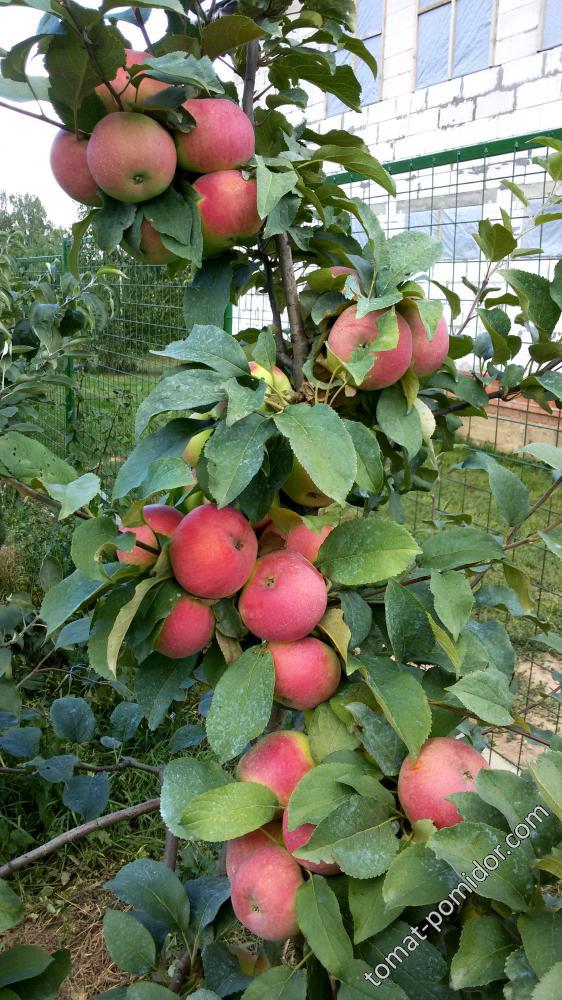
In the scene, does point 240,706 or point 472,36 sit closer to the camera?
point 240,706

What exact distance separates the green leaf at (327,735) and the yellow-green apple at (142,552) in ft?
0.61

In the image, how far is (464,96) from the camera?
4969mm

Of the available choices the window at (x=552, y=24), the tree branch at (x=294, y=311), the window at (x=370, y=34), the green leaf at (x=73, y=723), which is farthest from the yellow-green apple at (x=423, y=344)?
the window at (x=370, y=34)

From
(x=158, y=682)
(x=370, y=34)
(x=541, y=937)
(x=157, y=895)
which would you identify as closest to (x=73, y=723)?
(x=157, y=895)

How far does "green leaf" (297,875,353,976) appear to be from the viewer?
0.50 metres

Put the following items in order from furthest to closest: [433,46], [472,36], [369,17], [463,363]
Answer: [369,17]
[433,46]
[472,36]
[463,363]

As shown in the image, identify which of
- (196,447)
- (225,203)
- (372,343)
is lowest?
(196,447)

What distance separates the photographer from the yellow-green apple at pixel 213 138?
61cm

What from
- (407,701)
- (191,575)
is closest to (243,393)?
(191,575)

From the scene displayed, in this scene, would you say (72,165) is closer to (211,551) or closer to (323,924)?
(211,551)

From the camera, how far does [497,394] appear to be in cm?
76

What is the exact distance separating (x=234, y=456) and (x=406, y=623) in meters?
0.19

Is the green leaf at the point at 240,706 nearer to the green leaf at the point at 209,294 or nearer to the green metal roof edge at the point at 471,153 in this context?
the green leaf at the point at 209,294

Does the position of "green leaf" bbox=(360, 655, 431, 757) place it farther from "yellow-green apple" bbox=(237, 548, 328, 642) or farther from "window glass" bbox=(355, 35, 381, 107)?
"window glass" bbox=(355, 35, 381, 107)
